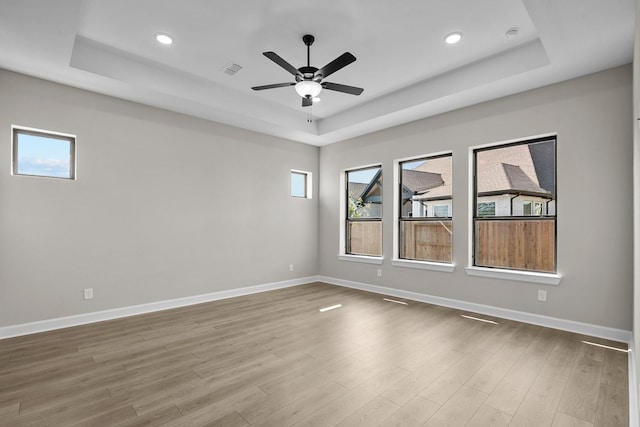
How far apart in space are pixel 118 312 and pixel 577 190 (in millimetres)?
5734

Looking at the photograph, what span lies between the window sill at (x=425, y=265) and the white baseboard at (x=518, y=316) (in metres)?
0.42

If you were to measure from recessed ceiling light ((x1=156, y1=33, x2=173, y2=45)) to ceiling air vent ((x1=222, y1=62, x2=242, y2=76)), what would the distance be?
0.69 m

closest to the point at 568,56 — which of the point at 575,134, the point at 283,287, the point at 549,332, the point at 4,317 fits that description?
the point at 575,134

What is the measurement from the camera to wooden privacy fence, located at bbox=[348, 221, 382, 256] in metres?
5.84

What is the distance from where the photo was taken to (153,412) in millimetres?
2111

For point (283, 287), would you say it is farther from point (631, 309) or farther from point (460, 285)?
point (631, 309)

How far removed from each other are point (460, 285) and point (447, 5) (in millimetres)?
3442

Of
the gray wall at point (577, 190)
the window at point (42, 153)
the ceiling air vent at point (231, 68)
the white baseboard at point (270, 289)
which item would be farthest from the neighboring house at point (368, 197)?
the window at point (42, 153)

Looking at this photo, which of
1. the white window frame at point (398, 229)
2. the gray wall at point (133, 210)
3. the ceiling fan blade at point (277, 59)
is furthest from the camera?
the white window frame at point (398, 229)

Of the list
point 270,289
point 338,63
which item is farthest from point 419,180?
point 270,289

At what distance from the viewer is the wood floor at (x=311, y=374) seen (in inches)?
82.2

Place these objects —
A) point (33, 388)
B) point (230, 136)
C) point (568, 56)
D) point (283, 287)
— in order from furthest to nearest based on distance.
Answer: point (283, 287), point (230, 136), point (568, 56), point (33, 388)

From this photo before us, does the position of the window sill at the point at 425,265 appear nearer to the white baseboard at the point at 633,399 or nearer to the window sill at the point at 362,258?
→ the window sill at the point at 362,258

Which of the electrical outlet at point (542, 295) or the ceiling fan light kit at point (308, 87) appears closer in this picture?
the ceiling fan light kit at point (308, 87)
